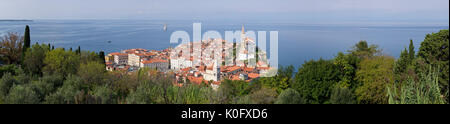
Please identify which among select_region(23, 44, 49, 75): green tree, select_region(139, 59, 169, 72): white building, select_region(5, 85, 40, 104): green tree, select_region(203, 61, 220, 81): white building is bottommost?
select_region(203, 61, 220, 81): white building

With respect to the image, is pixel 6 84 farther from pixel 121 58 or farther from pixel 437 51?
pixel 121 58

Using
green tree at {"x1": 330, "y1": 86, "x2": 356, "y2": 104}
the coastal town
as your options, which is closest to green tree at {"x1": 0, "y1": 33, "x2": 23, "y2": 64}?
green tree at {"x1": 330, "y1": 86, "x2": 356, "y2": 104}

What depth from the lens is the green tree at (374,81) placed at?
613cm

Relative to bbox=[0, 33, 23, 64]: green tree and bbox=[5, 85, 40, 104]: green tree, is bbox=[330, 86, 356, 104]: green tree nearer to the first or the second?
bbox=[5, 85, 40, 104]: green tree

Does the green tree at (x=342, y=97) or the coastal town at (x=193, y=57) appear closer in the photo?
the green tree at (x=342, y=97)

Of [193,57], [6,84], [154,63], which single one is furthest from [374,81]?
[193,57]

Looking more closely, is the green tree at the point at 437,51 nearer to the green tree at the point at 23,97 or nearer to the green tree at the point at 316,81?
the green tree at the point at 316,81

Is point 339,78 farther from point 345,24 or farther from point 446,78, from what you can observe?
point 345,24

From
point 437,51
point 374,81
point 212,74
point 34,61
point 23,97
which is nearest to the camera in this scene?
point 23,97

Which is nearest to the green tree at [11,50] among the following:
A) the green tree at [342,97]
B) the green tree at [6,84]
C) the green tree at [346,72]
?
the green tree at [6,84]

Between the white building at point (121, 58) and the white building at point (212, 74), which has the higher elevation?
the white building at point (121, 58)

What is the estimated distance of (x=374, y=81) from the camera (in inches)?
252

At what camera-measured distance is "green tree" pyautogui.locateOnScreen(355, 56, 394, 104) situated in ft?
20.1
